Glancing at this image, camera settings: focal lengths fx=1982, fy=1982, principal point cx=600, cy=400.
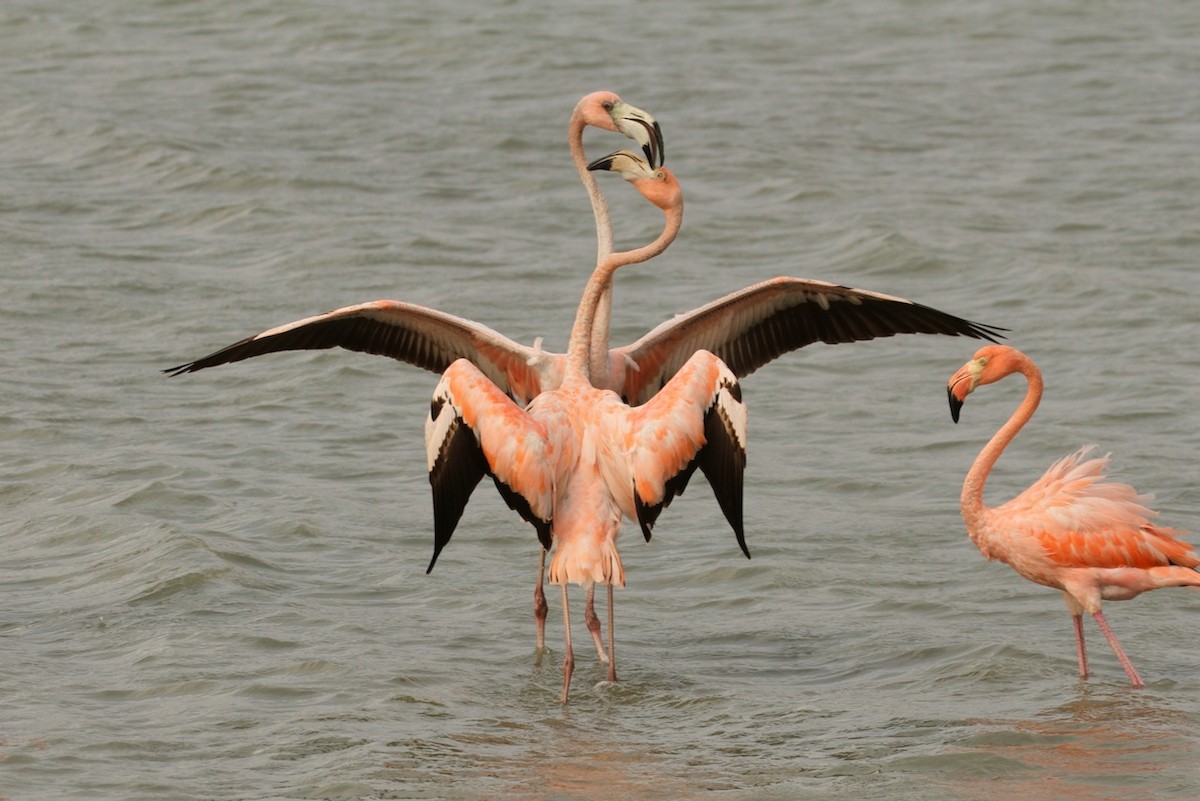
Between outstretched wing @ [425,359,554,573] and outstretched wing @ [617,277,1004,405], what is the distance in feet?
3.97

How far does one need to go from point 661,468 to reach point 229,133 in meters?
12.5

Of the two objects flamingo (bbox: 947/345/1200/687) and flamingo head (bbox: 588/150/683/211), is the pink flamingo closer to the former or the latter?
flamingo head (bbox: 588/150/683/211)

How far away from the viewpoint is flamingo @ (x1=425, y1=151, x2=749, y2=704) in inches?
322

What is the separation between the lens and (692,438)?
26.9 feet

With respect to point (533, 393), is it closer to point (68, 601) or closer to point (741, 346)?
point (741, 346)

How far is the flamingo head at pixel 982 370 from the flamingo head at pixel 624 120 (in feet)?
5.43

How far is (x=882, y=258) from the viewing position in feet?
52.6

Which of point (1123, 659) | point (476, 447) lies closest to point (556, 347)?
point (476, 447)

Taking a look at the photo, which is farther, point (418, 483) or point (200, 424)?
point (200, 424)

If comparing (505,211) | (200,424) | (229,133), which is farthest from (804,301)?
(229,133)

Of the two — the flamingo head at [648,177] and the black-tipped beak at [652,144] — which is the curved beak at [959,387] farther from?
the black-tipped beak at [652,144]

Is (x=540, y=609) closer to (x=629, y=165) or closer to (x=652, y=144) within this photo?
(x=629, y=165)

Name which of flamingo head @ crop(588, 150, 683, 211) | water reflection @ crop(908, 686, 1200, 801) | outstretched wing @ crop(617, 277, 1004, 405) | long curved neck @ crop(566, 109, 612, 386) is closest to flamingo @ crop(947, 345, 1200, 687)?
water reflection @ crop(908, 686, 1200, 801)

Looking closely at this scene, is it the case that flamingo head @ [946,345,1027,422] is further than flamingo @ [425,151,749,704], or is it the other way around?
flamingo head @ [946,345,1027,422]
